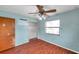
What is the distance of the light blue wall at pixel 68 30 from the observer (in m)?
1.94

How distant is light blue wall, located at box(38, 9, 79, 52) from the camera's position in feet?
6.37

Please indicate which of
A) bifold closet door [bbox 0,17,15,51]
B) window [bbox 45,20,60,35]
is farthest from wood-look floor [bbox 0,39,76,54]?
window [bbox 45,20,60,35]

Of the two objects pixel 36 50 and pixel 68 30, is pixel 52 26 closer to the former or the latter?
pixel 68 30

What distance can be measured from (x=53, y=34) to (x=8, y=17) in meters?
1.29

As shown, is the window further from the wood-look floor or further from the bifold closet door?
the bifold closet door

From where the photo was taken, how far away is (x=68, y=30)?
2.16m

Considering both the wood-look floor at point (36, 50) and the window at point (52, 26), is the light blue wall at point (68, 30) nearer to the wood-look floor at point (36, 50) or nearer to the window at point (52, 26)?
the window at point (52, 26)

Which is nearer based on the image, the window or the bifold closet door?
the bifold closet door

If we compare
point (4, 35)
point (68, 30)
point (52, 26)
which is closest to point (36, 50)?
point (52, 26)

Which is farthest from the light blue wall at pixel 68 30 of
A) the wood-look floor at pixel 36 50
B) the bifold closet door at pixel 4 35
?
the bifold closet door at pixel 4 35
